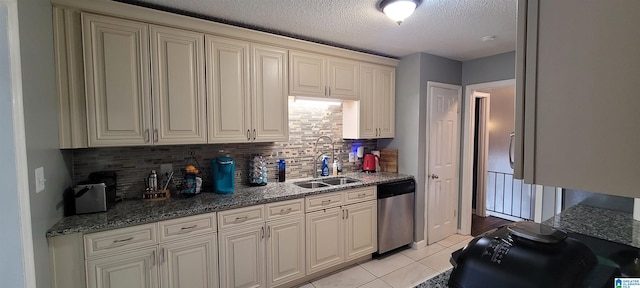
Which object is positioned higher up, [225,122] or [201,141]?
[225,122]

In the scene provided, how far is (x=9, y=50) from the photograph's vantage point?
4.26 feet

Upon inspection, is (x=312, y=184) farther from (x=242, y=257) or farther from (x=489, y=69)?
(x=489, y=69)

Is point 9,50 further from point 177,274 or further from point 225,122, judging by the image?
point 177,274

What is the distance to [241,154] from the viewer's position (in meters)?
2.82

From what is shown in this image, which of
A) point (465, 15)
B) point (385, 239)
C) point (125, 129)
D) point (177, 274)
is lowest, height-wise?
point (385, 239)

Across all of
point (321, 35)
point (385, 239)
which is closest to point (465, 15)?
point (321, 35)

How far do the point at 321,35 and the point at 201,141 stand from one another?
1.50 metres

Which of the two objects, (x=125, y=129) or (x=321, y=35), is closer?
(x=125, y=129)

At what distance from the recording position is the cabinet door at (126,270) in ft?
5.71

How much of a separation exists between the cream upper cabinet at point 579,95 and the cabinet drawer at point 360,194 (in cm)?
228

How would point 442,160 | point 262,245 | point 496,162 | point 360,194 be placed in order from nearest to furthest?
point 262,245
point 360,194
point 442,160
point 496,162

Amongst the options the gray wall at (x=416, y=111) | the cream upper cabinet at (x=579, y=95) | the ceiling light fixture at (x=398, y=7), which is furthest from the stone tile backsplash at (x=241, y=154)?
the cream upper cabinet at (x=579, y=95)

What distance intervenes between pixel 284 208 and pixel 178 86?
1318 millimetres

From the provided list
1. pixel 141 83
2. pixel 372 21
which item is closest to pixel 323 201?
pixel 372 21
